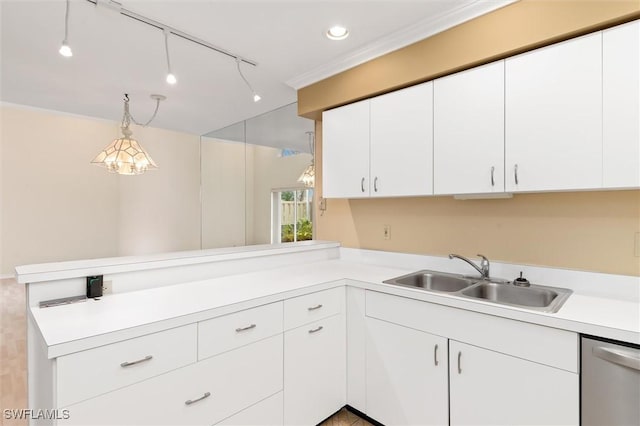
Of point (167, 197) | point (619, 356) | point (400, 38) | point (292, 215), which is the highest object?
point (400, 38)

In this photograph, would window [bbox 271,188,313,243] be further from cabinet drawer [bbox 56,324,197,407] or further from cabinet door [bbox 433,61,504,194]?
cabinet drawer [bbox 56,324,197,407]

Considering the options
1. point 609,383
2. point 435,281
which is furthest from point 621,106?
point 435,281

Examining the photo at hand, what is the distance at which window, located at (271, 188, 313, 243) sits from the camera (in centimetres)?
329

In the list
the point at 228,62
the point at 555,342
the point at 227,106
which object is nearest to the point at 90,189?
the point at 227,106

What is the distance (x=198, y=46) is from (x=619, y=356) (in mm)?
2796

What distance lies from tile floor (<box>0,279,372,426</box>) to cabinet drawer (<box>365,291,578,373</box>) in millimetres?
718

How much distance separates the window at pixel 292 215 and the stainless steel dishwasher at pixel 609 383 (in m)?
2.31

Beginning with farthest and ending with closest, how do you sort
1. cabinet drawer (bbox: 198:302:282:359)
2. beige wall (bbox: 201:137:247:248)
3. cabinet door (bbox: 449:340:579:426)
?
beige wall (bbox: 201:137:247:248) → cabinet drawer (bbox: 198:302:282:359) → cabinet door (bbox: 449:340:579:426)

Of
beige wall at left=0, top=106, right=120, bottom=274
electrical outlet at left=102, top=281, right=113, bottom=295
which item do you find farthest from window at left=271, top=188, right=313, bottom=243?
beige wall at left=0, top=106, right=120, bottom=274

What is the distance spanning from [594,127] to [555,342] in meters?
0.96

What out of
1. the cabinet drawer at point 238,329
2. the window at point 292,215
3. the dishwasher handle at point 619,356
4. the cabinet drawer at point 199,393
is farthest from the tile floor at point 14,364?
the window at point 292,215

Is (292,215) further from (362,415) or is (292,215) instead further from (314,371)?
(362,415)

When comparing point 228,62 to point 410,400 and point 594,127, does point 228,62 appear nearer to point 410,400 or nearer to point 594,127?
point 594,127

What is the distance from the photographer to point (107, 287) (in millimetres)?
1699
